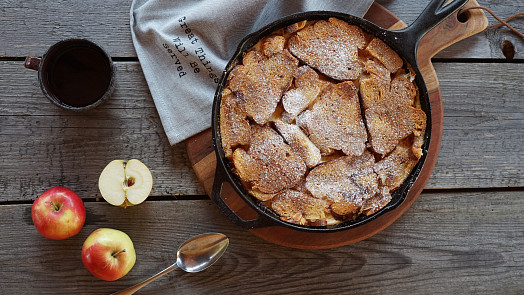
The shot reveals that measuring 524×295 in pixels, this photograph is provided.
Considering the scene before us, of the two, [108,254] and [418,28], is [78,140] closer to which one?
[108,254]

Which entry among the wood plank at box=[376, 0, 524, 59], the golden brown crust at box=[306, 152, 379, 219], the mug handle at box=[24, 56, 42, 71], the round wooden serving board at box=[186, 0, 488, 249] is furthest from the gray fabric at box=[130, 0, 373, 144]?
the golden brown crust at box=[306, 152, 379, 219]

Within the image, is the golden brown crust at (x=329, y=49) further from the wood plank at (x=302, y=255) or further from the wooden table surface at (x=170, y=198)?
the wood plank at (x=302, y=255)

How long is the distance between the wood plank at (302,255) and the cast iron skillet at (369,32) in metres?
0.21

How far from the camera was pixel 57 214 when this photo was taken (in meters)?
1.28

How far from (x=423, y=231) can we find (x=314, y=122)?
0.57 metres

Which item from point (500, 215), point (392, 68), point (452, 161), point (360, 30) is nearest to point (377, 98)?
point (392, 68)

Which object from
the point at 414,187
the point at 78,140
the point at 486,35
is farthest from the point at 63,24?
the point at 486,35

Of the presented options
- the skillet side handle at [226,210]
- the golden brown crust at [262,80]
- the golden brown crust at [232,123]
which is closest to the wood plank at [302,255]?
the skillet side handle at [226,210]

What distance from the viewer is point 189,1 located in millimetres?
1377

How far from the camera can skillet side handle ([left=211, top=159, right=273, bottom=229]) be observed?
120 centimetres

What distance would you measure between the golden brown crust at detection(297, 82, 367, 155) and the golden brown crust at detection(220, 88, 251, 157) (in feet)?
0.52

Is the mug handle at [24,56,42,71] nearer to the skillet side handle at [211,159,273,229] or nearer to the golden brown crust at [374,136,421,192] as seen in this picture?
the skillet side handle at [211,159,273,229]

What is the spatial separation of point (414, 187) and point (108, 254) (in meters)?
0.97

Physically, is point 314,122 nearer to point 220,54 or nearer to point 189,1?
point 220,54
